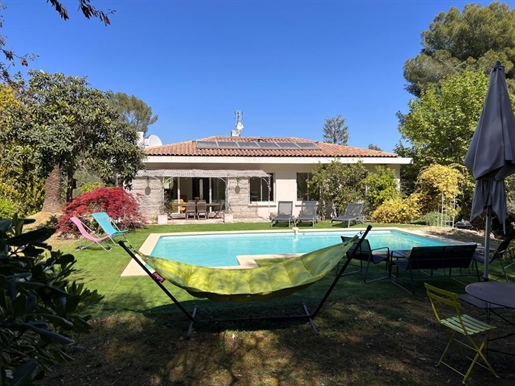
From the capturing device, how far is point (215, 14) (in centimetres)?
2052

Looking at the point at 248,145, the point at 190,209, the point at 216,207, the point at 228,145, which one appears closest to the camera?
the point at 190,209

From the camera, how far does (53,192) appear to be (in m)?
15.3

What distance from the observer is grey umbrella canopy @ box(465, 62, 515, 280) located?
6207mm

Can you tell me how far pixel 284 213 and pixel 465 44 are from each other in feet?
81.5

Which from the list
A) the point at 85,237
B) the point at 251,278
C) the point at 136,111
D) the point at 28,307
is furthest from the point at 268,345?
the point at 136,111

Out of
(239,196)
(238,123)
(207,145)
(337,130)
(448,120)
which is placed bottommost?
(239,196)

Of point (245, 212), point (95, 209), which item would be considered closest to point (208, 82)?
point (245, 212)

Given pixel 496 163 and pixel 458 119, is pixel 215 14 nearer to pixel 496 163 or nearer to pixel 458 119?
pixel 458 119

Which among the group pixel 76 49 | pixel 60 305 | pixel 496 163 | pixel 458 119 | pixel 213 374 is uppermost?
pixel 76 49

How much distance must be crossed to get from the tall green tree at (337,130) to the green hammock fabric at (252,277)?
2594 inches

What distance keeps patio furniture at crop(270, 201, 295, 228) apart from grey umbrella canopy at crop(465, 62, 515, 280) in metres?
11.6

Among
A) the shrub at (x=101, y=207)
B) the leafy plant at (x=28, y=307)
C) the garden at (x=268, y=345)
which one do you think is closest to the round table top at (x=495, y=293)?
the garden at (x=268, y=345)

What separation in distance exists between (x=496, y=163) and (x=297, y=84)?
2720 cm

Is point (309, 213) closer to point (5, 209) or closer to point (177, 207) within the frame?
point (177, 207)
